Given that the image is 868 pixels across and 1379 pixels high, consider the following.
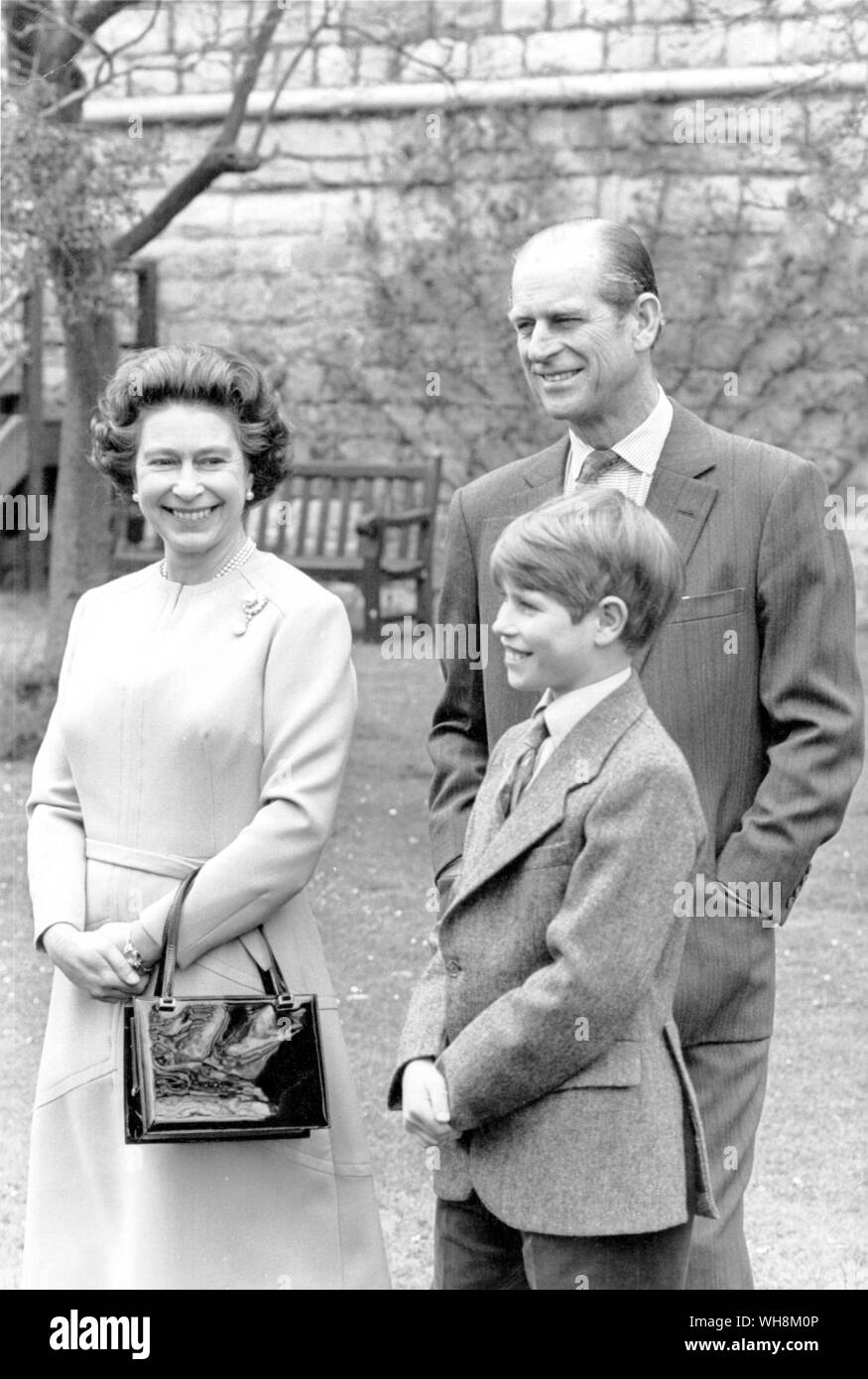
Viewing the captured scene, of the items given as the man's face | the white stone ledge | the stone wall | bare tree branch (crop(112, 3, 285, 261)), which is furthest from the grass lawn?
the white stone ledge

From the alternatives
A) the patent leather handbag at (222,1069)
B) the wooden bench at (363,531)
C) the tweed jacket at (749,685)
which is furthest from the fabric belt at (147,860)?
the wooden bench at (363,531)

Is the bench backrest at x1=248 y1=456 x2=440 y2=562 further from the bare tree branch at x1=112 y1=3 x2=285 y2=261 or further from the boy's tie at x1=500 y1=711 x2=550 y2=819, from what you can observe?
the boy's tie at x1=500 y1=711 x2=550 y2=819

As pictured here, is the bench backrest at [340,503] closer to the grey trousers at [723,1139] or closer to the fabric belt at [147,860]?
the fabric belt at [147,860]

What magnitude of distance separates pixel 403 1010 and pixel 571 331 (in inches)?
135

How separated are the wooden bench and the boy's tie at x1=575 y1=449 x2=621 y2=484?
8.76 m

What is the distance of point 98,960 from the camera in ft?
9.87

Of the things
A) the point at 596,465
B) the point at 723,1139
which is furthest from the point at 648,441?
the point at 723,1139

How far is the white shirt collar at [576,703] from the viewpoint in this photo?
103 inches

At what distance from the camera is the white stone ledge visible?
12.2m

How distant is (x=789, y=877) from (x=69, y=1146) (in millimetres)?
1217

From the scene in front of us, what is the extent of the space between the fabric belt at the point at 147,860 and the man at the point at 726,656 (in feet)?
1.34

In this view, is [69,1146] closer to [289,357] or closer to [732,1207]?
[732,1207]

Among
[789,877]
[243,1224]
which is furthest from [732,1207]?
[243,1224]

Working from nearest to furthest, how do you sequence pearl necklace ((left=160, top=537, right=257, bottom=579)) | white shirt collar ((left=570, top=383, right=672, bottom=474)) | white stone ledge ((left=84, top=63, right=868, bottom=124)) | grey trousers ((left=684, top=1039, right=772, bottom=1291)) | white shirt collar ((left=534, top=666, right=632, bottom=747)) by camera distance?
white shirt collar ((left=534, top=666, right=632, bottom=747)) < grey trousers ((left=684, top=1039, right=772, bottom=1291)) < white shirt collar ((left=570, top=383, right=672, bottom=474)) < pearl necklace ((left=160, top=537, right=257, bottom=579)) < white stone ledge ((left=84, top=63, right=868, bottom=124))
